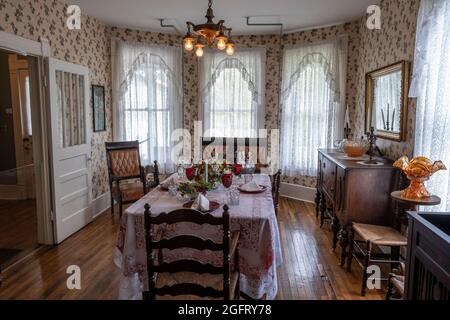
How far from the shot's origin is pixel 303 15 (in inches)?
181

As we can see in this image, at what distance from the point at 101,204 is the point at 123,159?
77 cm

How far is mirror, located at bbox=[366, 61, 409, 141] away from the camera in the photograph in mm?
3229

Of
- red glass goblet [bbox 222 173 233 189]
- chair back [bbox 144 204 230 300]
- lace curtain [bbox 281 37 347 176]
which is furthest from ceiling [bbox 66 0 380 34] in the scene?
chair back [bbox 144 204 230 300]

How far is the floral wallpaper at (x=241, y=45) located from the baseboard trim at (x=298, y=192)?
10 centimetres

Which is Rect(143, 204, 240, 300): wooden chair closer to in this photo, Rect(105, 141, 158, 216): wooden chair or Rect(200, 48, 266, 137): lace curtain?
Rect(105, 141, 158, 216): wooden chair

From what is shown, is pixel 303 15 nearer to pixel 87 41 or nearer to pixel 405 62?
pixel 405 62

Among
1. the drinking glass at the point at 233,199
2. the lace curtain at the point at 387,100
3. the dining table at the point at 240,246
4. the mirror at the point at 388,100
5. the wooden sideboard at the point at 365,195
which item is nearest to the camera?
the dining table at the point at 240,246

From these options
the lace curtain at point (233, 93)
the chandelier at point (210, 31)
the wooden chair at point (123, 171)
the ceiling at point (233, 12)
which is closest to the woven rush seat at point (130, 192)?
the wooden chair at point (123, 171)

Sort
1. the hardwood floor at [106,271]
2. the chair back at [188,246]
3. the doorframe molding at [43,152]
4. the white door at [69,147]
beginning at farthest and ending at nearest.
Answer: the white door at [69,147]
the doorframe molding at [43,152]
the hardwood floor at [106,271]
the chair back at [188,246]

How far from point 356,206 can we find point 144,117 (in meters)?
3.72

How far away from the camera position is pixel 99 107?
16.7ft

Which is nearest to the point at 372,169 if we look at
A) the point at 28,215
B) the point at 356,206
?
the point at 356,206

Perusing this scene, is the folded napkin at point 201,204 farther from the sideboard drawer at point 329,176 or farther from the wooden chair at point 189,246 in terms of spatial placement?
the sideboard drawer at point 329,176

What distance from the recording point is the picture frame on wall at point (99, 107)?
4930 mm
